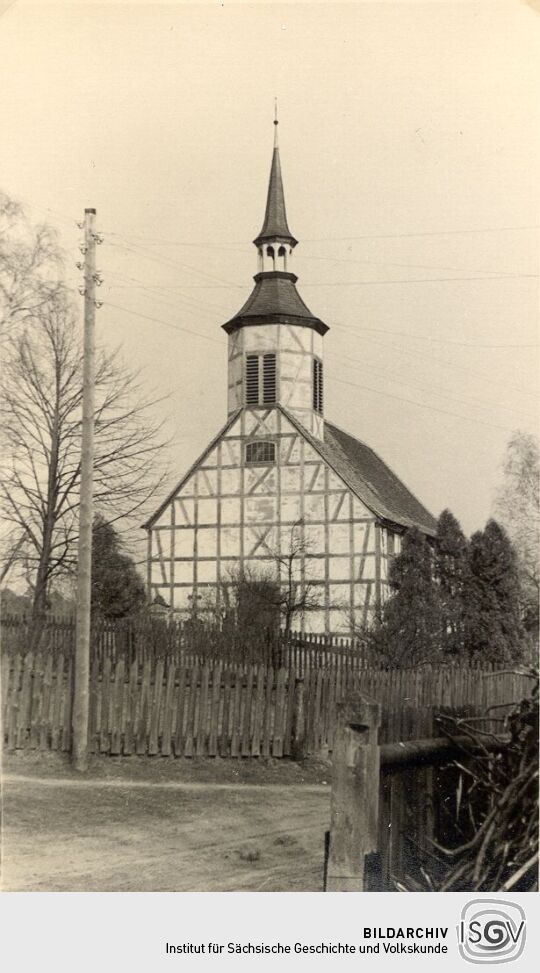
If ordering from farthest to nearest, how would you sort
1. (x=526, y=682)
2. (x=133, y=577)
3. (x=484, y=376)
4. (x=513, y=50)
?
1. (x=133, y=577)
2. (x=526, y=682)
3. (x=484, y=376)
4. (x=513, y=50)

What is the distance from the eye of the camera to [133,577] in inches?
666

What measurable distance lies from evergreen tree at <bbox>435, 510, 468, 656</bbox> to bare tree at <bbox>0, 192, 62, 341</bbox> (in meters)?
11.6

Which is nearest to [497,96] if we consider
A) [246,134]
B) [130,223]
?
[246,134]

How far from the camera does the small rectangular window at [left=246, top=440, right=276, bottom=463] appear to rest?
2511 cm

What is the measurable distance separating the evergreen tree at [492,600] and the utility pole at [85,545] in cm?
920

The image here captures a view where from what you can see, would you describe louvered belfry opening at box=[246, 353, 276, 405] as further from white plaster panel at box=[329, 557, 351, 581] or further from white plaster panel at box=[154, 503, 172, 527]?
white plaster panel at box=[329, 557, 351, 581]

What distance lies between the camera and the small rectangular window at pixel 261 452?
2511 cm

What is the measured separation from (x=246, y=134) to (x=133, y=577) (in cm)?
1046

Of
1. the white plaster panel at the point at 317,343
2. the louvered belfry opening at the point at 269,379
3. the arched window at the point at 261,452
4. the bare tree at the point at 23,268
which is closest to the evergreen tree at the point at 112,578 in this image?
the bare tree at the point at 23,268

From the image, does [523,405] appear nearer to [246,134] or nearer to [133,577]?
[246,134]

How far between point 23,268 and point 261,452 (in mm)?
16718

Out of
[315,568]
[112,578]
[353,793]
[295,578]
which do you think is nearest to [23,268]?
[353,793]

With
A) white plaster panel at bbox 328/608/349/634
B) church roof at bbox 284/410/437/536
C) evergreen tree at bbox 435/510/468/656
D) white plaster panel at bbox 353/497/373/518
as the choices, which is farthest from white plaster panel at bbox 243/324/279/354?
evergreen tree at bbox 435/510/468/656

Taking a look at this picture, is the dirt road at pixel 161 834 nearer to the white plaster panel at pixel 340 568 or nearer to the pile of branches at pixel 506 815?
the pile of branches at pixel 506 815
